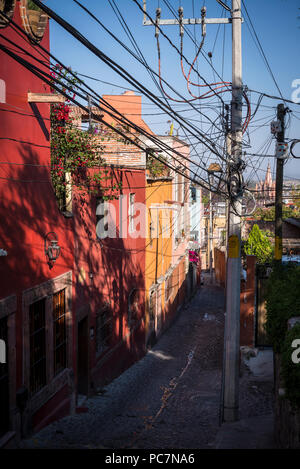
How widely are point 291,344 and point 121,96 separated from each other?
19645 mm

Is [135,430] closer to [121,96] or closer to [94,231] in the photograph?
[94,231]

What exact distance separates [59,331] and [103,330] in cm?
373

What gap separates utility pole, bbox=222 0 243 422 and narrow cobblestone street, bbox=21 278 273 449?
0.86 meters

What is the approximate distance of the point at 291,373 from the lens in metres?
5.42

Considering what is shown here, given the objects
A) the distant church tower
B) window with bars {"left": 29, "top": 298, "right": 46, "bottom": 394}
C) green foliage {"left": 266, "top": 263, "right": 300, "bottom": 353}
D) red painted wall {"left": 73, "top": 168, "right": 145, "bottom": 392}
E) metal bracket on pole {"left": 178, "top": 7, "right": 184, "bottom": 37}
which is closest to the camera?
green foliage {"left": 266, "top": 263, "right": 300, "bottom": 353}

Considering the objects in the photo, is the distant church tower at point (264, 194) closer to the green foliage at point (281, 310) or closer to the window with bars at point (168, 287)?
the green foliage at point (281, 310)

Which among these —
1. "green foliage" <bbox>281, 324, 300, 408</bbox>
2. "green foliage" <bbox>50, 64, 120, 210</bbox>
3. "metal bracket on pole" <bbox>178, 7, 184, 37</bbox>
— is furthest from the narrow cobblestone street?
"metal bracket on pole" <bbox>178, 7, 184, 37</bbox>

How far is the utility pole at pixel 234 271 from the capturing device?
32.9 feet

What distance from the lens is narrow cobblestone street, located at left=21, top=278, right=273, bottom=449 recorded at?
918 cm

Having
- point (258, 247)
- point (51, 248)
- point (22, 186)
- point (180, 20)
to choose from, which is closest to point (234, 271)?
point (51, 248)

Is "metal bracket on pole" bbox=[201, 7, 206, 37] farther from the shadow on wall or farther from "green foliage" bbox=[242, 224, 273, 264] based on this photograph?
"green foliage" bbox=[242, 224, 273, 264]

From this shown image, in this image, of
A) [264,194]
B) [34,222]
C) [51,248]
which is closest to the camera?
[34,222]

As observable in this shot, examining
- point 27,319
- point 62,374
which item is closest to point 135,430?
point 62,374

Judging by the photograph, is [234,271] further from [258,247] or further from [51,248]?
[258,247]
